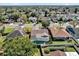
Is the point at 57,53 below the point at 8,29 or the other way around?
below

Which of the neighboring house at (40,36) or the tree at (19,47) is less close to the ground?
the neighboring house at (40,36)

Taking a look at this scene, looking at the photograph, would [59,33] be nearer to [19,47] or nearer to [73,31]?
[73,31]

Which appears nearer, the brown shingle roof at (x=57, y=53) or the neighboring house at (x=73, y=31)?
the brown shingle roof at (x=57, y=53)

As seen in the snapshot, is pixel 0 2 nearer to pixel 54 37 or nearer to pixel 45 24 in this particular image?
pixel 45 24

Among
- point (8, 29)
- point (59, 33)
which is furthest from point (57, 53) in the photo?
point (8, 29)

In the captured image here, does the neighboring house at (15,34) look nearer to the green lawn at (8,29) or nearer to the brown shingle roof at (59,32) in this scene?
the green lawn at (8,29)

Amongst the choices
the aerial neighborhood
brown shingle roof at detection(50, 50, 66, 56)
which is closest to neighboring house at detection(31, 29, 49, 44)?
the aerial neighborhood

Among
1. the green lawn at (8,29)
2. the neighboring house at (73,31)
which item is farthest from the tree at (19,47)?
the neighboring house at (73,31)
